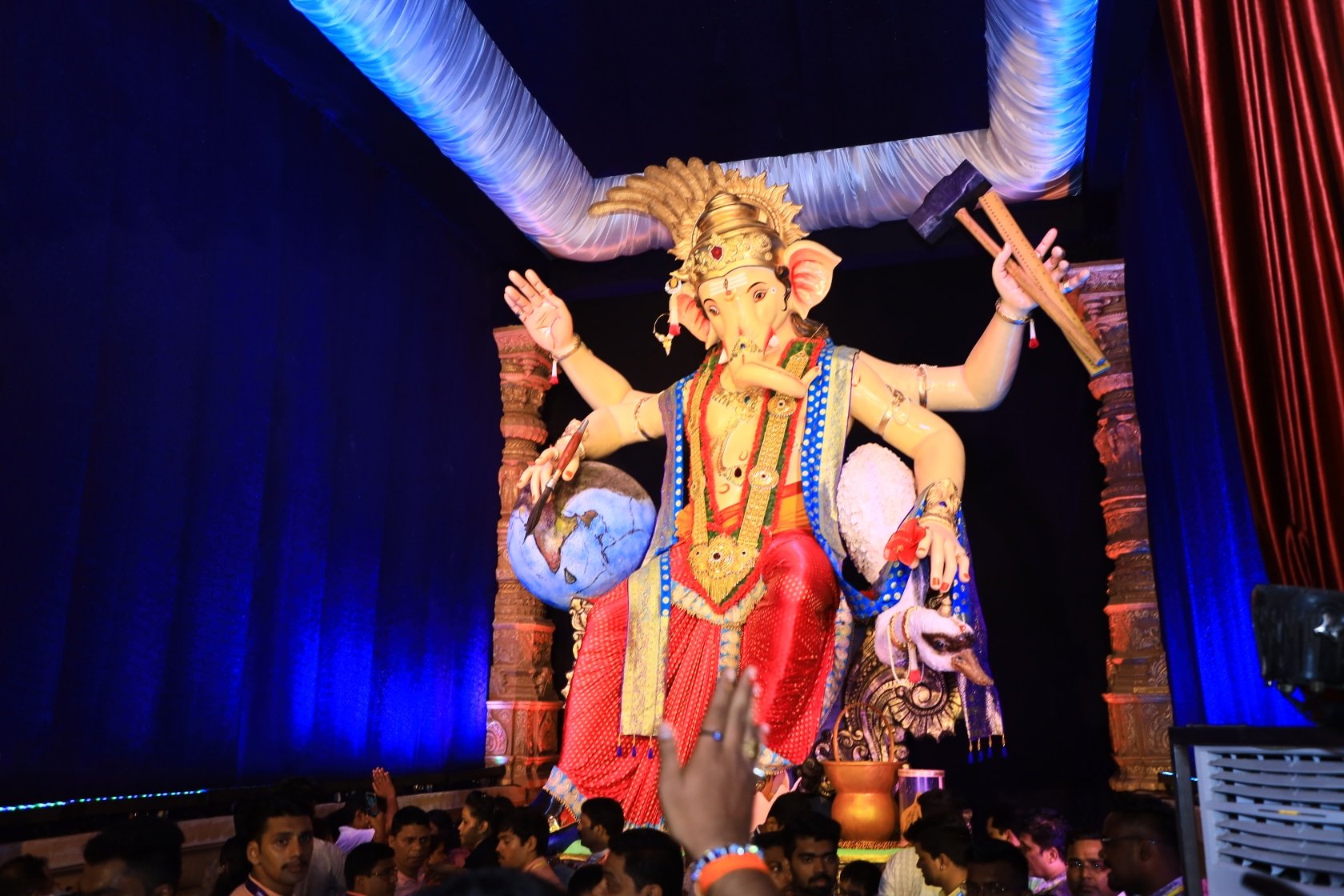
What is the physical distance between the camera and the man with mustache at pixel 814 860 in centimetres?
287

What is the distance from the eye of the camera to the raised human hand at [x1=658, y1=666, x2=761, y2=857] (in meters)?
1.12

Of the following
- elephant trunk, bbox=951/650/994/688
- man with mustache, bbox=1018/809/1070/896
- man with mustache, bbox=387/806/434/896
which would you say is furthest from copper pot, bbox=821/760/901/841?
man with mustache, bbox=387/806/434/896

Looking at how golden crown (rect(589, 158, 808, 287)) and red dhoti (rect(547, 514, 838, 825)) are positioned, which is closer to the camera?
red dhoti (rect(547, 514, 838, 825))

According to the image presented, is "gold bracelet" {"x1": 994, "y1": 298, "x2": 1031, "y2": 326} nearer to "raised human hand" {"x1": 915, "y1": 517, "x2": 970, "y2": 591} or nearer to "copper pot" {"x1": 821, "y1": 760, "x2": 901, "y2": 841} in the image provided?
"raised human hand" {"x1": 915, "y1": 517, "x2": 970, "y2": 591}

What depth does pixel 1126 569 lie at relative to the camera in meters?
5.78

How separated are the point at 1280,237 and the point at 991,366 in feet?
6.96

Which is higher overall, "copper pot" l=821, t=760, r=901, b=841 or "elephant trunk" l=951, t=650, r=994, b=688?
"elephant trunk" l=951, t=650, r=994, b=688

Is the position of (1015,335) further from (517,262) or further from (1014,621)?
(517,262)

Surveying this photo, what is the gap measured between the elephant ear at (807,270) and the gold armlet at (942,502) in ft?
4.03

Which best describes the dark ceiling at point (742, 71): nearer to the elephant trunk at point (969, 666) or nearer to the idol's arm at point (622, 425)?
the idol's arm at point (622, 425)

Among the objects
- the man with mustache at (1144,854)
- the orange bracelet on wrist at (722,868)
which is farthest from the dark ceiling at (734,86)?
the orange bracelet on wrist at (722,868)

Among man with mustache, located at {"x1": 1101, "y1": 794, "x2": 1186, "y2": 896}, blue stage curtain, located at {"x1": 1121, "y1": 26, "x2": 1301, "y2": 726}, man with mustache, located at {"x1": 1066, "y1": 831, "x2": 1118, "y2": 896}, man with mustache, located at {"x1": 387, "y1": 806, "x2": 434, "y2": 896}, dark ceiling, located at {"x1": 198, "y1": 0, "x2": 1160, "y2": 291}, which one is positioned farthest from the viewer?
dark ceiling, located at {"x1": 198, "y1": 0, "x2": 1160, "y2": 291}

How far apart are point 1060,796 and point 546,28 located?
15.7 feet

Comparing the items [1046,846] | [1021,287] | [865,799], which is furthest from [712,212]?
[1046,846]
